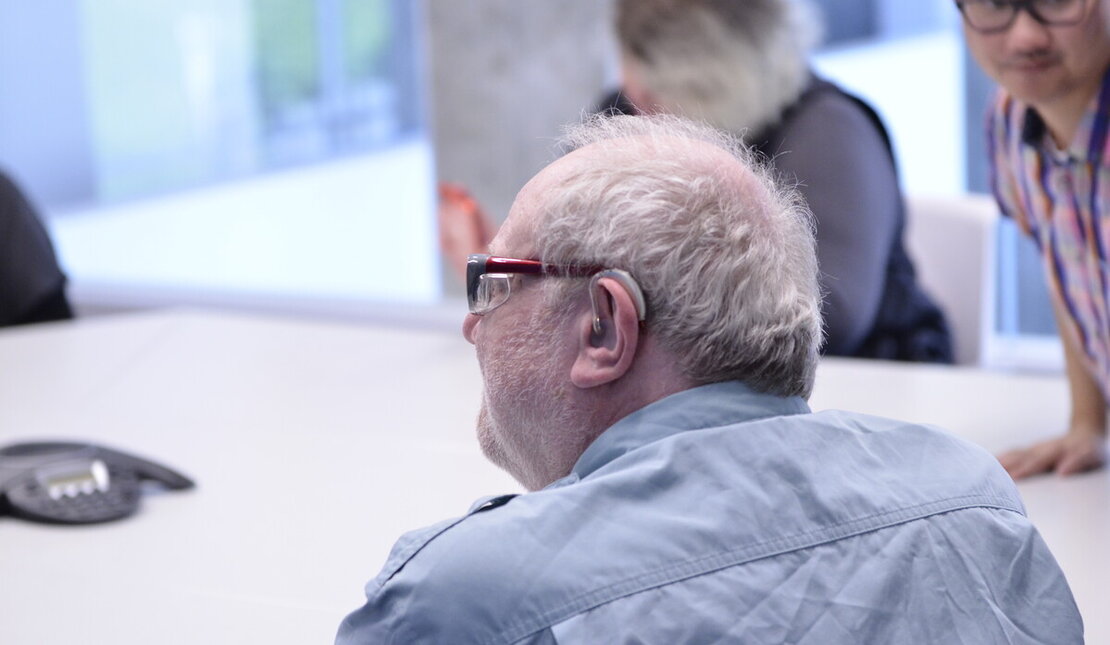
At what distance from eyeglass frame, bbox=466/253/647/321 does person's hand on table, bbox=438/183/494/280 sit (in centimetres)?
131

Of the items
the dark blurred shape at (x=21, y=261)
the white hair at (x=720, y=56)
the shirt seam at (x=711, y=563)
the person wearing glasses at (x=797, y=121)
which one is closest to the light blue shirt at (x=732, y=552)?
the shirt seam at (x=711, y=563)

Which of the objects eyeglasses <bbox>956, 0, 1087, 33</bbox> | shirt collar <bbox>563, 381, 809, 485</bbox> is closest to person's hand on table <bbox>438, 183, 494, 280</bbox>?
eyeglasses <bbox>956, 0, 1087, 33</bbox>

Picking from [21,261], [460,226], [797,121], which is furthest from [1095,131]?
[21,261]

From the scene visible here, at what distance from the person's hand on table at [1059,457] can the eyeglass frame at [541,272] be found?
0.91 m

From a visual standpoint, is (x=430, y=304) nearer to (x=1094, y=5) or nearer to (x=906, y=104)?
(x=906, y=104)

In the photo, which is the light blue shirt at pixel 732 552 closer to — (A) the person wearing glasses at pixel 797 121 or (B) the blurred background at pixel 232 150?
(A) the person wearing glasses at pixel 797 121

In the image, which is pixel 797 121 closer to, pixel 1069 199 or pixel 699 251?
pixel 1069 199

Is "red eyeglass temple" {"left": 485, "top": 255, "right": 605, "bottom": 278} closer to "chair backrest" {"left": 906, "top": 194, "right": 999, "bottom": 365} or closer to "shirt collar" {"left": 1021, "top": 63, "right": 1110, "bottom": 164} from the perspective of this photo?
"shirt collar" {"left": 1021, "top": 63, "right": 1110, "bottom": 164}

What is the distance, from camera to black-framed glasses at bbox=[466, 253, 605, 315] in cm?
94

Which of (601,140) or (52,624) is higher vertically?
(601,140)

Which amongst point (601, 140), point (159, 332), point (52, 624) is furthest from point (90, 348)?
point (601, 140)

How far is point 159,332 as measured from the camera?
2.68 m

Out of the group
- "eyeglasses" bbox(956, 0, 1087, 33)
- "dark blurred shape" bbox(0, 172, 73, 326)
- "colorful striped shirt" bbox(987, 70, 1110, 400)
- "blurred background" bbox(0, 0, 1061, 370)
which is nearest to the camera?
"eyeglasses" bbox(956, 0, 1087, 33)

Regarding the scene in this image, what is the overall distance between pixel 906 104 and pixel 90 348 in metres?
2.33
